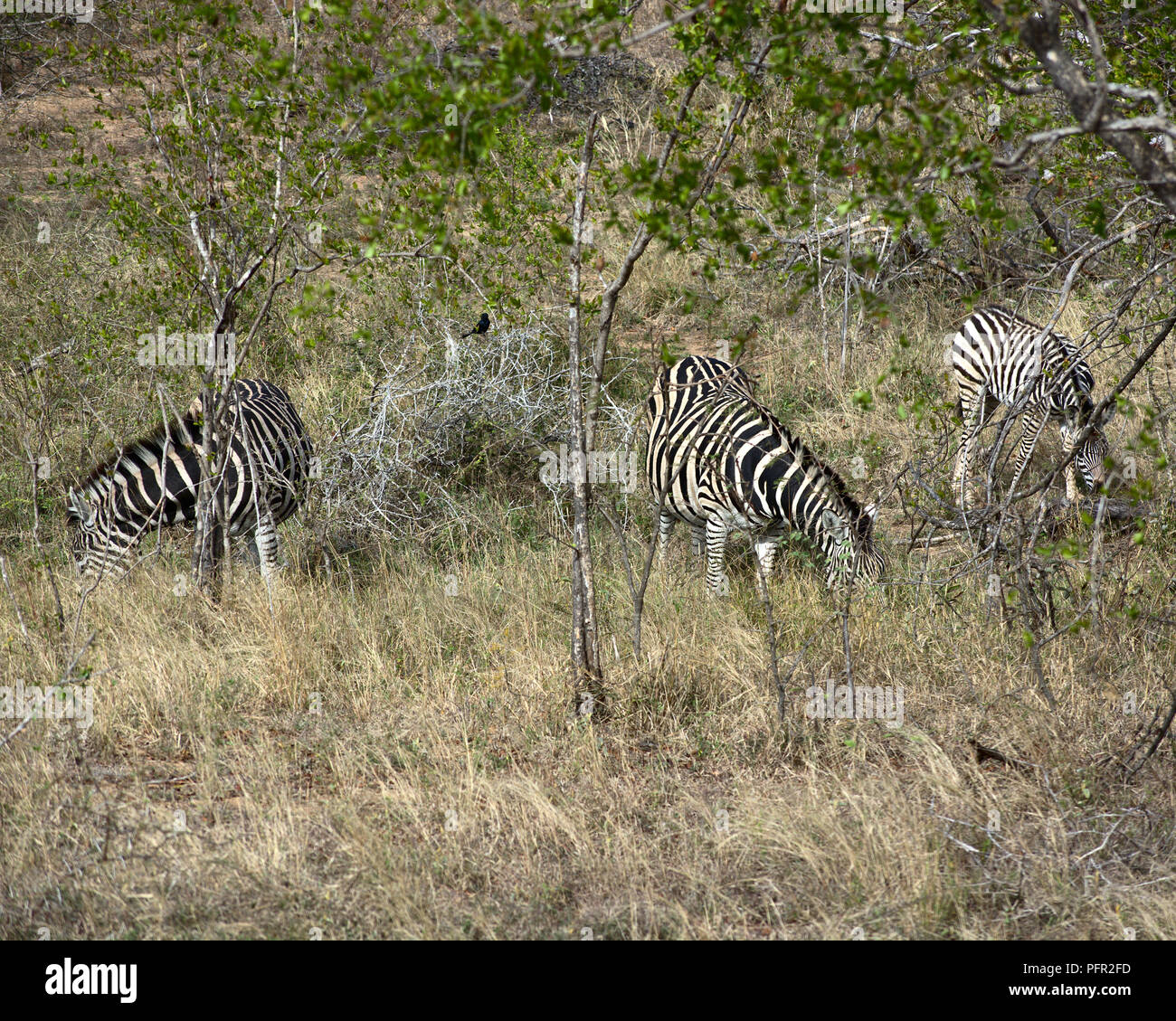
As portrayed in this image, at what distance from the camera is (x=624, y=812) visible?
4516 mm

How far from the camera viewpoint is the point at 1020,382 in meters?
8.30

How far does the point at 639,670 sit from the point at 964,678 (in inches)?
67.5

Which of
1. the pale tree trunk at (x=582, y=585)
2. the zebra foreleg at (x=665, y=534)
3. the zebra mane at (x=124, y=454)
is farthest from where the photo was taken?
the zebra foreleg at (x=665, y=534)

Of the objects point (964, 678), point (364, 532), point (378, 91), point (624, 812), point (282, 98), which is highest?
point (282, 98)

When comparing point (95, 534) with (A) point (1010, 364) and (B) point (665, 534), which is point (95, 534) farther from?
(A) point (1010, 364)

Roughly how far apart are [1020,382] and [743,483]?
10.1 ft

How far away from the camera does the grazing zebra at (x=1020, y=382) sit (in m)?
7.86

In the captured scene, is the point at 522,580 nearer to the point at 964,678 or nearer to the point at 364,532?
the point at 364,532

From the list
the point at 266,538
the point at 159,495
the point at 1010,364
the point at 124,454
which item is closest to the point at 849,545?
the point at 1010,364

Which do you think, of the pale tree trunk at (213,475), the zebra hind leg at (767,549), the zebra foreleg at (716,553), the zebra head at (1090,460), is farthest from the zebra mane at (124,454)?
the zebra head at (1090,460)

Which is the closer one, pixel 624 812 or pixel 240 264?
pixel 624 812

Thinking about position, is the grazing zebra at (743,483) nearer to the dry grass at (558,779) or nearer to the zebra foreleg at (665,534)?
the zebra foreleg at (665,534)

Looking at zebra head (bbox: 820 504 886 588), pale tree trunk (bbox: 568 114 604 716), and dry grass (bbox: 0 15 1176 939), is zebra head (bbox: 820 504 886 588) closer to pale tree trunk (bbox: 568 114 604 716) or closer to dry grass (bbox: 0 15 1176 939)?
dry grass (bbox: 0 15 1176 939)

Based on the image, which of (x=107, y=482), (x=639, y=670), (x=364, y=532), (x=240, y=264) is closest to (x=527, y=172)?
(x=240, y=264)
